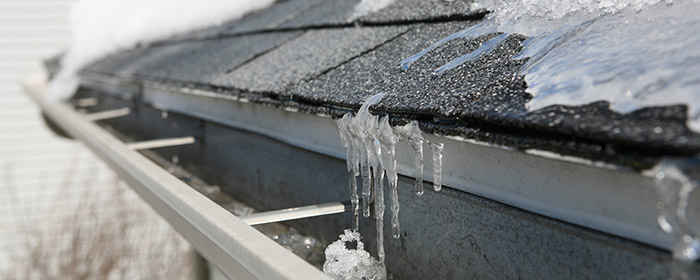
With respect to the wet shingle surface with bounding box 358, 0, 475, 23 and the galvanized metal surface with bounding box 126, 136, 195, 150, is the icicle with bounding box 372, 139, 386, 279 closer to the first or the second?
the wet shingle surface with bounding box 358, 0, 475, 23

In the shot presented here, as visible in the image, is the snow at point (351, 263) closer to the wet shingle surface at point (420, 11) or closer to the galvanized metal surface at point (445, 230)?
the galvanized metal surface at point (445, 230)

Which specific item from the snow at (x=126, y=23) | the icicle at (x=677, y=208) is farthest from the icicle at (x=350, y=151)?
the snow at (x=126, y=23)

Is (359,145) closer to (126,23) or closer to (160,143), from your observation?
(160,143)

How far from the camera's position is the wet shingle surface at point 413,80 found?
0.69m

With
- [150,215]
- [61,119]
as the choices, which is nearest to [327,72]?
[61,119]

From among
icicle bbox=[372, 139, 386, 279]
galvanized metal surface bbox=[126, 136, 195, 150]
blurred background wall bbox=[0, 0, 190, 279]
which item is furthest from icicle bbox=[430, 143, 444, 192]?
blurred background wall bbox=[0, 0, 190, 279]

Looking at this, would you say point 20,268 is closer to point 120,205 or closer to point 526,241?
point 120,205

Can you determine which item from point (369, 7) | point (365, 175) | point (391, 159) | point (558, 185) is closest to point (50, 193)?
point (369, 7)

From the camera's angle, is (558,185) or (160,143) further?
(160,143)

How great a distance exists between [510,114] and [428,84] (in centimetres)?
29

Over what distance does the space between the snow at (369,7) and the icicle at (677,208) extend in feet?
4.54

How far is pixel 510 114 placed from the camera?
0.84 metres

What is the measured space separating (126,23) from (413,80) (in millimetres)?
3953

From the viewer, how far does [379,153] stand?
1.16 metres
